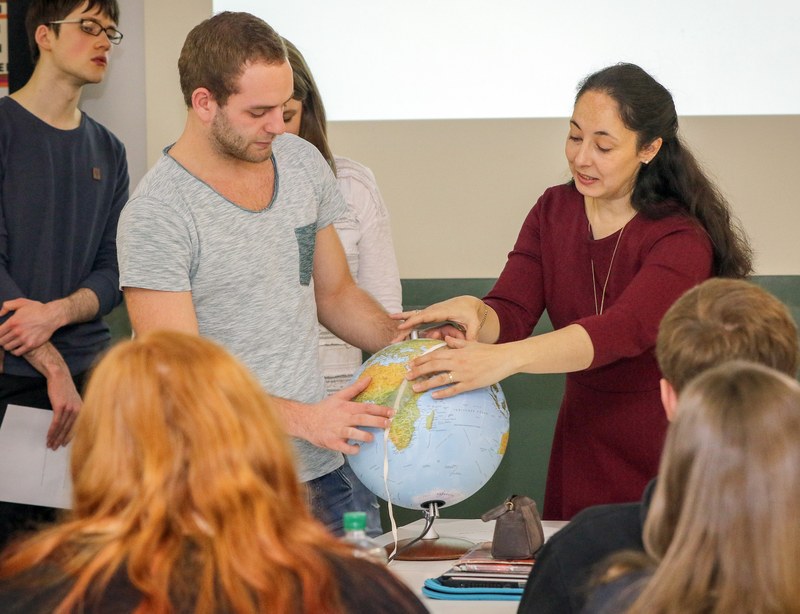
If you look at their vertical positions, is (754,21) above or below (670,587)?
above

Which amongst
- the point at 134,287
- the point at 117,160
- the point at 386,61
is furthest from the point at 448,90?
the point at 134,287

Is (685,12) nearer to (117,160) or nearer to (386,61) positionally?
(386,61)

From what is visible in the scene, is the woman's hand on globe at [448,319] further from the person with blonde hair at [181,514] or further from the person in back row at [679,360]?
the person with blonde hair at [181,514]

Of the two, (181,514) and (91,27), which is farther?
(91,27)

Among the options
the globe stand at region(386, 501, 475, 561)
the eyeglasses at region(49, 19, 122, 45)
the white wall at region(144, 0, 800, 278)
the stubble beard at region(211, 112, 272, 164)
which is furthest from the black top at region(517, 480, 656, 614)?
the white wall at region(144, 0, 800, 278)

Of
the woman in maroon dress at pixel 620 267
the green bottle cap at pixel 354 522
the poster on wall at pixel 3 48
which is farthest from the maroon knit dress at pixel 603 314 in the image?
the poster on wall at pixel 3 48

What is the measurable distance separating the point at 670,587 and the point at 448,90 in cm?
304

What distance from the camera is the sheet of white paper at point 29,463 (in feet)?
10.1

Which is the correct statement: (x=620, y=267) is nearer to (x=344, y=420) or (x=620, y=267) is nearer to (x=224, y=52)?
(x=344, y=420)

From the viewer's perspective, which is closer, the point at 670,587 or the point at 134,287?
the point at 670,587

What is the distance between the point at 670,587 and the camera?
1190mm

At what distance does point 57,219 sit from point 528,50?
71.5 inches

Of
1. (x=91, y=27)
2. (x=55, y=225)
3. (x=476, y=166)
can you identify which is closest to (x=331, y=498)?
(x=55, y=225)

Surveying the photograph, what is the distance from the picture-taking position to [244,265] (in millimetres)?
2354
